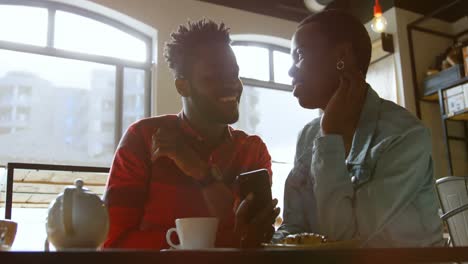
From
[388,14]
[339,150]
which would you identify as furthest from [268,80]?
[339,150]

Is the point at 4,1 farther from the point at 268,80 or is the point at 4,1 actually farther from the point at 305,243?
the point at 305,243

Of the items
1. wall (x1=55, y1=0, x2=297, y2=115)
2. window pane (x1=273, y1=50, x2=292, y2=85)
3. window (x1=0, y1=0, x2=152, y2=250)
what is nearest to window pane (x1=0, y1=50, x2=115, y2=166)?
window (x1=0, y1=0, x2=152, y2=250)

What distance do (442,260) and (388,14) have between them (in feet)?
16.4

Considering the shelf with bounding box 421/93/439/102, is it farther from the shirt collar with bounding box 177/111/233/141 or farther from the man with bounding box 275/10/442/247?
the man with bounding box 275/10/442/247

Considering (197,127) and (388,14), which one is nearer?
(197,127)

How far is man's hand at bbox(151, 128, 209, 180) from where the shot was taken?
1548 mm

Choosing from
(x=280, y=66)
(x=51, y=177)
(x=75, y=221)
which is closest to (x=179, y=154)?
(x=75, y=221)

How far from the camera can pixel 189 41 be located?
1898 millimetres

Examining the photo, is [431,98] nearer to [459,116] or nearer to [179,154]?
[459,116]

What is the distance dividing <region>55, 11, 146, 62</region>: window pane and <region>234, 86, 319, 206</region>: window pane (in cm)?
123

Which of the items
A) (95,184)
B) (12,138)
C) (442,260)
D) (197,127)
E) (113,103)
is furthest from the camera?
(113,103)

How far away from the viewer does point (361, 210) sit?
3.57ft

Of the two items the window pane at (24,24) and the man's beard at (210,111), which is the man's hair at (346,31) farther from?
the window pane at (24,24)

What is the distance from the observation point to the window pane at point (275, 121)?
209 inches
